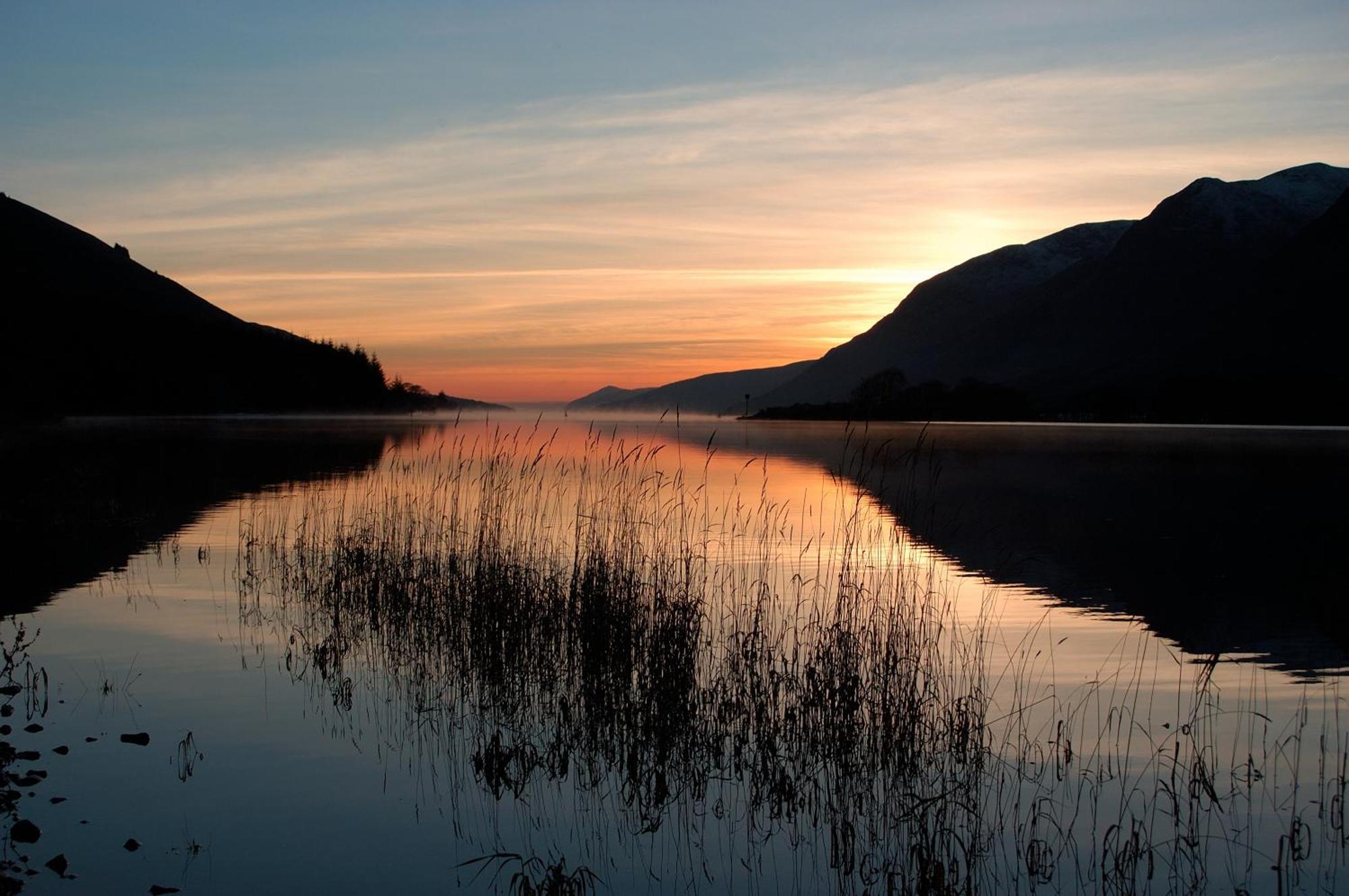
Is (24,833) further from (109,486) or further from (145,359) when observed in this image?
(145,359)

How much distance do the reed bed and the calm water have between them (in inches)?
1.7

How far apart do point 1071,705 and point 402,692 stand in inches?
296

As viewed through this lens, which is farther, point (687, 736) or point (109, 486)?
point (109, 486)

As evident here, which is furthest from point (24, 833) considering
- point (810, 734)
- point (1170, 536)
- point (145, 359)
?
point (145, 359)

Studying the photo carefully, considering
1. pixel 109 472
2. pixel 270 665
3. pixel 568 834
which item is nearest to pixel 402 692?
pixel 270 665

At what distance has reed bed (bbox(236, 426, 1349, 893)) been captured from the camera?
7621 mm

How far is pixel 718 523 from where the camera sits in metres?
26.0

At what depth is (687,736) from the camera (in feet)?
32.4

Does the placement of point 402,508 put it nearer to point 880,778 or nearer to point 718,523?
point 718,523

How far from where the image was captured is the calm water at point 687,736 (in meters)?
7.46

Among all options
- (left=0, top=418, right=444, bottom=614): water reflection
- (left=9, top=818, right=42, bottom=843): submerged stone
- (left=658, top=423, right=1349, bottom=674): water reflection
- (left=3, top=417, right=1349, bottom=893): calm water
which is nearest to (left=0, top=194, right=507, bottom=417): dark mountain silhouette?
(left=0, top=418, right=444, bottom=614): water reflection

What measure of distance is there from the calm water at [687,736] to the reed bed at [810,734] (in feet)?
0.14

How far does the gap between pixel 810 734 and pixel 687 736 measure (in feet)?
3.97

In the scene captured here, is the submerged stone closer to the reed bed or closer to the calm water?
the calm water
